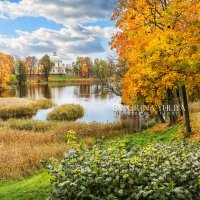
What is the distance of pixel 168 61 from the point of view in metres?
15.8

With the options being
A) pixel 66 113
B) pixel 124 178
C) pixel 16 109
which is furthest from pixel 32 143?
pixel 16 109

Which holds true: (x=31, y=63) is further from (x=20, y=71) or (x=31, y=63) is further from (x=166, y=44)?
(x=166, y=44)

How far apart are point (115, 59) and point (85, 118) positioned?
437 inches

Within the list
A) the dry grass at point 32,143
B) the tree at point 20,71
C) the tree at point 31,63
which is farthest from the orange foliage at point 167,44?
the tree at point 31,63

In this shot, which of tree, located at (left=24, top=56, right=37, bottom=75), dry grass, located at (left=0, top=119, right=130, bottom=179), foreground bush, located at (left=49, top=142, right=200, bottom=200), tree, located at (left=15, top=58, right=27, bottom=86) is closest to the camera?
foreground bush, located at (left=49, top=142, right=200, bottom=200)

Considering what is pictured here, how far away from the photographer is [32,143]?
21.0 metres

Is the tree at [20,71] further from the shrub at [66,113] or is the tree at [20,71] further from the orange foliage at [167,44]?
the orange foliage at [167,44]

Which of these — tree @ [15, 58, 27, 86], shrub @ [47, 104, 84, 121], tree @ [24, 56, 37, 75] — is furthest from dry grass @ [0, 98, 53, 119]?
tree @ [24, 56, 37, 75]

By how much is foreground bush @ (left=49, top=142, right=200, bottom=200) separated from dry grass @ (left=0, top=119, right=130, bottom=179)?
2.89 metres

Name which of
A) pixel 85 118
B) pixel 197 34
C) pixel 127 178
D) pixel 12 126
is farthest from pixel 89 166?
pixel 85 118

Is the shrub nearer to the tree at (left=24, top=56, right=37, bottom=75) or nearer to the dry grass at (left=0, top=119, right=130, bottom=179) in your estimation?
the dry grass at (left=0, top=119, right=130, bottom=179)

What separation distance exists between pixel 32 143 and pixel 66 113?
1932 cm

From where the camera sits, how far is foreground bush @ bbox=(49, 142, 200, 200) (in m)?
6.44

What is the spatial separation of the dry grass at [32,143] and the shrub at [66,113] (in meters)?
9.01
